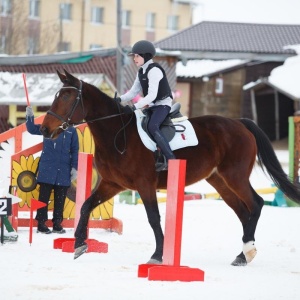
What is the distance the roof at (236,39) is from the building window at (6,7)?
31.2 feet

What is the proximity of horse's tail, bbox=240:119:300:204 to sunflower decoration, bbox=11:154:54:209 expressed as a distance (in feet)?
9.41

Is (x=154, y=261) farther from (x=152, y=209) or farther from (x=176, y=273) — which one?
(x=176, y=273)

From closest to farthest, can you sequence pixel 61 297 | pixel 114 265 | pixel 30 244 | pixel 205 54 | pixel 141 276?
pixel 61 297 < pixel 141 276 < pixel 114 265 < pixel 30 244 < pixel 205 54

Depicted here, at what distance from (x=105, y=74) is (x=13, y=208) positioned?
16307 mm

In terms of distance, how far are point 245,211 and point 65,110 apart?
2.37 metres

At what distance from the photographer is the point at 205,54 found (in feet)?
118

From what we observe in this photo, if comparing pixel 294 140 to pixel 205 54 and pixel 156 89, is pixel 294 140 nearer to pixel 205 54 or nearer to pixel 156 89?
pixel 156 89

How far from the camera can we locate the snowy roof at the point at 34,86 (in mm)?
25259

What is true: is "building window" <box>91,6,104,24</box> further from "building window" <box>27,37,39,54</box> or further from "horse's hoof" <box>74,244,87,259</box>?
"horse's hoof" <box>74,244,87,259</box>

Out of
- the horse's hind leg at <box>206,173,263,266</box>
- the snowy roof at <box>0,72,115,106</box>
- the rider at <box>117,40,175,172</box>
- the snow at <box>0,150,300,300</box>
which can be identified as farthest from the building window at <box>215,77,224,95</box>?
the rider at <box>117,40,175,172</box>

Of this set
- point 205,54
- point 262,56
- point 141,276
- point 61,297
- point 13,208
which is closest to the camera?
point 61,297

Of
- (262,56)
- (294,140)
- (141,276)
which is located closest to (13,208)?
(141,276)

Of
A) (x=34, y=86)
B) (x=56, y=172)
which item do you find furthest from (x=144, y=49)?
(x=34, y=86)

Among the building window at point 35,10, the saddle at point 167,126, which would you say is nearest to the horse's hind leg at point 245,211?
the saddle at point 167,126
